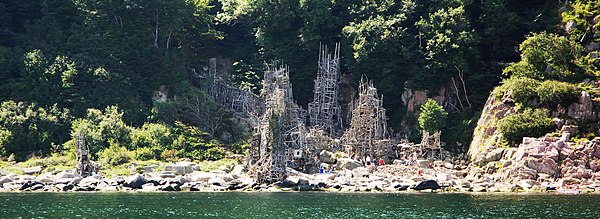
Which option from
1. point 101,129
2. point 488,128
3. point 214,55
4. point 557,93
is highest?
point 214,55

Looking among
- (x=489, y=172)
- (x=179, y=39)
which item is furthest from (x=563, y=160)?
(x=179, y=39)

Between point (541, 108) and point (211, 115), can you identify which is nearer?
point (541, 108)

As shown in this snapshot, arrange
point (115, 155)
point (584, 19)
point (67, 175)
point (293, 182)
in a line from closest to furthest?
1. point (293, 182)
2. point (67, 175)
3. point (115, 155)
4. point (584, 19)

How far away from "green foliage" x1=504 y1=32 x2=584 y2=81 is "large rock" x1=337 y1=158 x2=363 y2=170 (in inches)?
555

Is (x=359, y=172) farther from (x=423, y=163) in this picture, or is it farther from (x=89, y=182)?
(x=89, y=182)

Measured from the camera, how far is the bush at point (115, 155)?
2795 inches

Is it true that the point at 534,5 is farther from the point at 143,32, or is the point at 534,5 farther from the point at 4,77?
the point at 4,77

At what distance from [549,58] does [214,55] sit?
33.7 meters

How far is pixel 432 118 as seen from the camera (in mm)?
73625

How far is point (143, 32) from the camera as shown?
83500mm

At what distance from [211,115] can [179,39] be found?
1158cm

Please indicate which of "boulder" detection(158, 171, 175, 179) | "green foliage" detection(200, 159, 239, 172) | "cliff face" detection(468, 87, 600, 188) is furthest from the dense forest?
"boulder" detection(158, 171, 175, 179)

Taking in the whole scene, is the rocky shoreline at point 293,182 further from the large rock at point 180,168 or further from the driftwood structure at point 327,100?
the driftwood structure at point 327,100

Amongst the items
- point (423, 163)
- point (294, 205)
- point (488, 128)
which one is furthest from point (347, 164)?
Result: point (294, 205)
